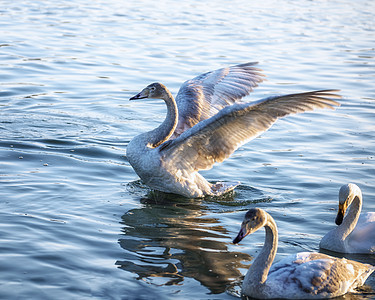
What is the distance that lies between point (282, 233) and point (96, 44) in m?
11.3

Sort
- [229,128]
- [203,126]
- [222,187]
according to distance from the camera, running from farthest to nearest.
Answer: [222,187]
[229,128]
[203,126]

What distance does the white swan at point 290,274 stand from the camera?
5.97 m

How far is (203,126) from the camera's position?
309 inches

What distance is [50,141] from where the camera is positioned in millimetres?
10352

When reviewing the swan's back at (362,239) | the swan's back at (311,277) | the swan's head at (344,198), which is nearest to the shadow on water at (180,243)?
the swan's back at (311,277)

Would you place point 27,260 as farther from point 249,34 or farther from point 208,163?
point 249,34

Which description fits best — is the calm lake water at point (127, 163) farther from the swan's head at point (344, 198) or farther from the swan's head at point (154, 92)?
the swan's head at point (154, 92)

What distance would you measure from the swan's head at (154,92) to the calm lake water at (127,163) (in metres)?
1.18

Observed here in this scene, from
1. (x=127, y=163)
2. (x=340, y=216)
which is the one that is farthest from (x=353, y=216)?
(x=127, y=163)

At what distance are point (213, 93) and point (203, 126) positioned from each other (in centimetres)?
212

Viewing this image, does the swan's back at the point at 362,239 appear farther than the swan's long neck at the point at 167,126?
No

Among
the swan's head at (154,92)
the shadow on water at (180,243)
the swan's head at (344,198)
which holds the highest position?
the swan's head at (154,92)

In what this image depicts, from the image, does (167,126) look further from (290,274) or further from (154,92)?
(290,274)

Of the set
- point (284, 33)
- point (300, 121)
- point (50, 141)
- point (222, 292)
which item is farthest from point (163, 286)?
point (284, 33)
